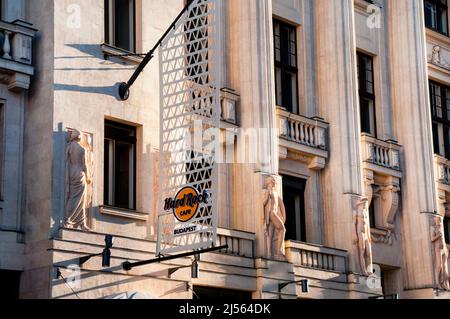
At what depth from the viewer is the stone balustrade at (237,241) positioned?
26562 millimetres

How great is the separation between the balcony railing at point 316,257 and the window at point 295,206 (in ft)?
3.10

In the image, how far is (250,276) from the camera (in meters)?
27.0

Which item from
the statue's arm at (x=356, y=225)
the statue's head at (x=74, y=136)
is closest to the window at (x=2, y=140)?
the statue's head at (x=74, y=136)

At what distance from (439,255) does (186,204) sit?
13.4 metres

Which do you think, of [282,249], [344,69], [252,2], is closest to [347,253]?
[282,249]

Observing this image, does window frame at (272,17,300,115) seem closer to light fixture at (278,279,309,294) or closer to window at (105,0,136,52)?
light fixture at (278,279,309,294)

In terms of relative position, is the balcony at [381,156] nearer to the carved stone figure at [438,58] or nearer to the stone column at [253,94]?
the carved stone figure at [438,58]

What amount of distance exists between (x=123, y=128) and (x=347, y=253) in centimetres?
923

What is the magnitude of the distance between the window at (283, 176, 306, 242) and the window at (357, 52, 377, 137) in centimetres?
452

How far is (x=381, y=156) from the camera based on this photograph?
110ft

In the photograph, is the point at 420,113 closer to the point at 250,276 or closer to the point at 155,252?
the point at 250,276

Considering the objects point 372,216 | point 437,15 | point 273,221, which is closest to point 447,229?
point 372,216
